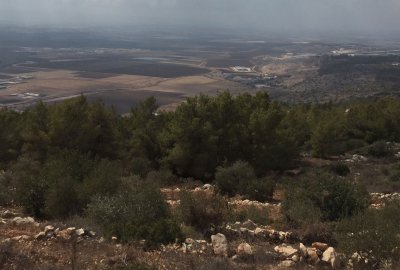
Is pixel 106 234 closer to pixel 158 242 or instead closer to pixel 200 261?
pixel 158 242

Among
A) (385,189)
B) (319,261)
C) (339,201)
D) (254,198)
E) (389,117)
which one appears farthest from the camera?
(389,117)

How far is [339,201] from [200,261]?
19.8 feet

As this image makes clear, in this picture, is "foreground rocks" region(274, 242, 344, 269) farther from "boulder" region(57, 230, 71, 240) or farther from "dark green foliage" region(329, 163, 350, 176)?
"dark green foliage" region(329, 163, 350, 176)

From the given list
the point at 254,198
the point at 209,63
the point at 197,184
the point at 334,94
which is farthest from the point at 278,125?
the point at 209,63

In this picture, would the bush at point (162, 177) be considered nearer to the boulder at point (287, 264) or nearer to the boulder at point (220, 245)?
the boulder at point (220, 245)

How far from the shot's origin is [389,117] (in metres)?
35.8

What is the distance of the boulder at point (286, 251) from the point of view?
934 cm

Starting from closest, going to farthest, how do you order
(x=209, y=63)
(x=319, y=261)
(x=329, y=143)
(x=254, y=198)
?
(x=319, y=261), (x=254, y=198), (x=329, y=143), (x=209, y=63)

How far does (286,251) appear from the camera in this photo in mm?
9500

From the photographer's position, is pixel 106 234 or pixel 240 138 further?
pixel 240 138

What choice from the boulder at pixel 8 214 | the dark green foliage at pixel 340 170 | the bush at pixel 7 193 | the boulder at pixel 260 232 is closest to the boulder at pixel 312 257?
the boulder at pixel 260 232

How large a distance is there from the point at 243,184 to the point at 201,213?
614cm

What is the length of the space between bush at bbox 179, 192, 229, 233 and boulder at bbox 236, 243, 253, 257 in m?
1.74

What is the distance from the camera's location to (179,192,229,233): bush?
11.3 meters
